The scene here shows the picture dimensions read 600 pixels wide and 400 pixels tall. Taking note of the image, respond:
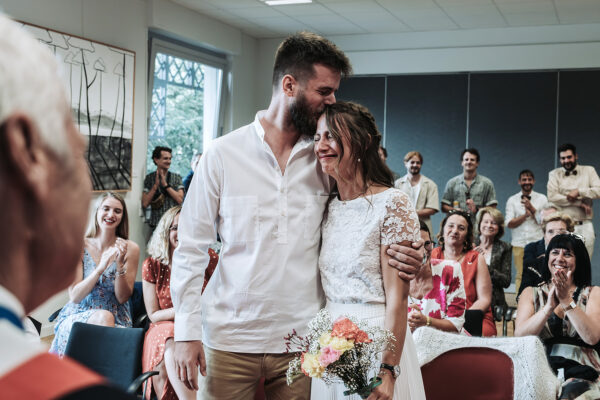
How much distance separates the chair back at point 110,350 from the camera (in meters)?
2.84

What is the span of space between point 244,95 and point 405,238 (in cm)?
844

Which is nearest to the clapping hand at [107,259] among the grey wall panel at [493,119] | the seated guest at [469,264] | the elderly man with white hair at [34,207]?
the seated guest at [469,264]

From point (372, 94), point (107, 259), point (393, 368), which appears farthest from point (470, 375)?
point (372, 94)

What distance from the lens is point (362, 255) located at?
194cm

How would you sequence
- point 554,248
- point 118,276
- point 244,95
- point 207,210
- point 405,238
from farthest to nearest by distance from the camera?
1. point 244,95
2. point 118,276
3. point 554,248
4. point 207,210
5. point 405,238

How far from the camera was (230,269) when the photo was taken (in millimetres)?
2010

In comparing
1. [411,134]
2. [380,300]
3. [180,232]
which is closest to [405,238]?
[380,300]

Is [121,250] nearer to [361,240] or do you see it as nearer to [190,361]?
[190,361]

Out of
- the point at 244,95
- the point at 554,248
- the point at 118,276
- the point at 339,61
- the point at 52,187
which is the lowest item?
the point at 118,276

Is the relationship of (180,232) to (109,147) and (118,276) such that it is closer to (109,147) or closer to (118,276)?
(118,276)

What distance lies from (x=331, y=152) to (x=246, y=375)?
28.8 inches

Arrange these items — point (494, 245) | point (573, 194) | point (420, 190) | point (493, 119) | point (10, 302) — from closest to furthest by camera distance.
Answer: point (10, 302), point (494, 245), point (573, 194), point (420, 190), point (493, 119)

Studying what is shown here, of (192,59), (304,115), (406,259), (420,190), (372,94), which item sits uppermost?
(192,59)

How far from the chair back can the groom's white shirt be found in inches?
36.1
